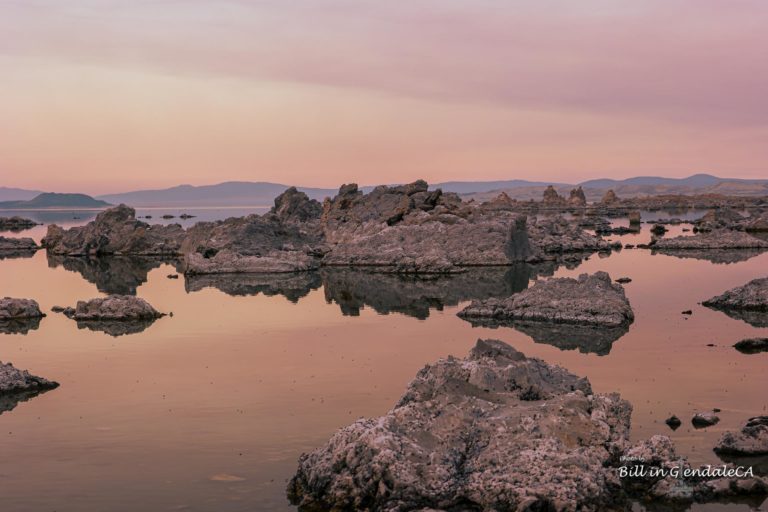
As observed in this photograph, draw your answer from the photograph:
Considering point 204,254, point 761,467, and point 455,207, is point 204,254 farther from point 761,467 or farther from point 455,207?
point 761,467

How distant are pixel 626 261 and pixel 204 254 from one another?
31.0m

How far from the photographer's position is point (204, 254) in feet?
216

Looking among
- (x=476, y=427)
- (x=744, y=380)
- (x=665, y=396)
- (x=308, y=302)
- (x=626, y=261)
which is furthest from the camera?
(x=626, y=261)

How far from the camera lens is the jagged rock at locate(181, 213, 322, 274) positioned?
62.4 m

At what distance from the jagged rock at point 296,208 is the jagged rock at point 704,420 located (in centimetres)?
8576

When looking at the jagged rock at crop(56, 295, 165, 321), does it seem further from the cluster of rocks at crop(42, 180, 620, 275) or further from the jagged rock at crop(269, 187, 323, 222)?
the jagged rock at crop(269, 187, 323, 222)

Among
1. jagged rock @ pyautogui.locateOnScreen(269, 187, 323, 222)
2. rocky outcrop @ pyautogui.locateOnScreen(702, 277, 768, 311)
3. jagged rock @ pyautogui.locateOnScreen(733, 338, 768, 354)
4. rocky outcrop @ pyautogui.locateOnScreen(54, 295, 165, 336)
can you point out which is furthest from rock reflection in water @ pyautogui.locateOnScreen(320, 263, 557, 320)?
jagged rock @ pyautogui.locateOnScreen(269, 187, 323, 222)

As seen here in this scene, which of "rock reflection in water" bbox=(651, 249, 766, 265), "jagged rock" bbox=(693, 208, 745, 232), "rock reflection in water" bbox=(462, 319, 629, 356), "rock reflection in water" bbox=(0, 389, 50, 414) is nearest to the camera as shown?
"rock reflection in water" bbox=(0, 389, 50, 414)

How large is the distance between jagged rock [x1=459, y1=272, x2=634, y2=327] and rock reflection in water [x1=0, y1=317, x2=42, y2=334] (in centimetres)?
1869

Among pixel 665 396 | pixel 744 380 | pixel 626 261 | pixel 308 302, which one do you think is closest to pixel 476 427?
pixel 665 396

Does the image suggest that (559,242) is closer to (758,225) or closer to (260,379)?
(758,225)

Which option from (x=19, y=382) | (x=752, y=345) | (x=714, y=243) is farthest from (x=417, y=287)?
(x=714, y=243)

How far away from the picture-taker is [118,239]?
280 feet

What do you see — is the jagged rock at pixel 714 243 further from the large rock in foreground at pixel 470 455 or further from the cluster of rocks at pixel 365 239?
the large rock in foreground at pixel 470 455
